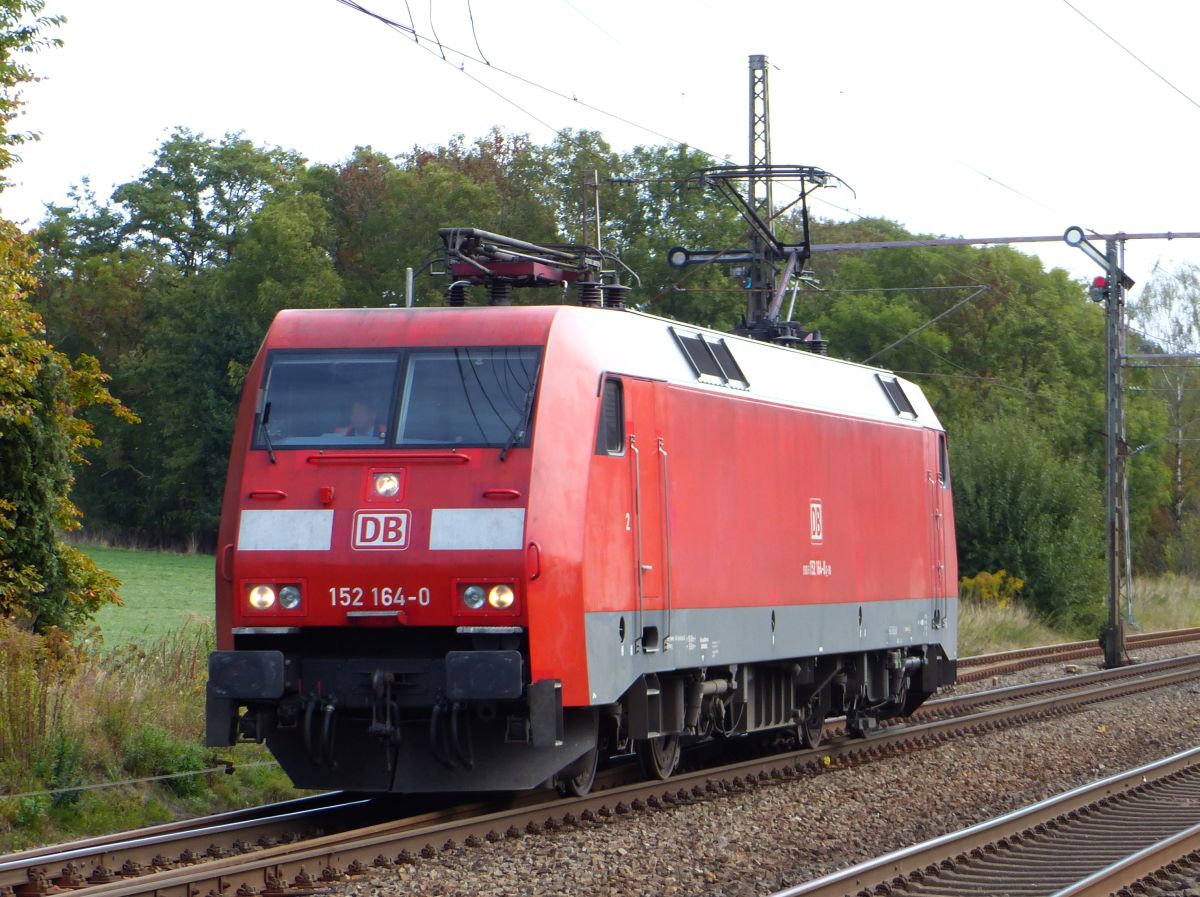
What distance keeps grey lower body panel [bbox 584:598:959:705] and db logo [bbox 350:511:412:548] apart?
1.26 m

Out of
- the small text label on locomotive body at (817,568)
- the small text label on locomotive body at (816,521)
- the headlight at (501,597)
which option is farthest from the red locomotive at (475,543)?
the small text label on locomotive body at (816,521)

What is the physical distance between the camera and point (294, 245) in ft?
176

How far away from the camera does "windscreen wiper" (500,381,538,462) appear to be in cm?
994

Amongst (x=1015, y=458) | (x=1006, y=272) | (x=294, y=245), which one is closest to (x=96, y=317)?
(x=294, y=245)

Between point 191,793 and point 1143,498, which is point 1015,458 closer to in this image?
point 1143,498

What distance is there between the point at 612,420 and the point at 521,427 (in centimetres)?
96

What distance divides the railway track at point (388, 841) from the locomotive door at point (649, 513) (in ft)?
4.04

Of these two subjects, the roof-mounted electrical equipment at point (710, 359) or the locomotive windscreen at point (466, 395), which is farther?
the roof-mounted electrical equipment at point (710, 359)

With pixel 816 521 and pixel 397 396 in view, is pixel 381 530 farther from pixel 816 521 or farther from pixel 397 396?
pixel 816 521

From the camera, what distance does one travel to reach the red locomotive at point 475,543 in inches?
384

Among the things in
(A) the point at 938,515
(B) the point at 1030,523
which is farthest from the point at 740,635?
(B) the point at 1030,523

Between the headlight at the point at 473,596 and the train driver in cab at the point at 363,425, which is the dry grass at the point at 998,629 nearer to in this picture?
the train driver in cab at the point at 363,425

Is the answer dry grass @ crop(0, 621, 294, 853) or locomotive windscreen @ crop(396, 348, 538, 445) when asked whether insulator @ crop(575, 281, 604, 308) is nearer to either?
locomotive windscreen @ crop(396, 348, 538, 445)

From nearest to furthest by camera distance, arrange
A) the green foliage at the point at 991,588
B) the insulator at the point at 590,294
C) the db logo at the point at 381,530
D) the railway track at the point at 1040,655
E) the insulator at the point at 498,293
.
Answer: the db logo at the point at 381,530, the insulator at the point at 498,293, the insulator at the point at 590,294, the railway track at the point at 1040,655, the green foliage at the point at 991,588
